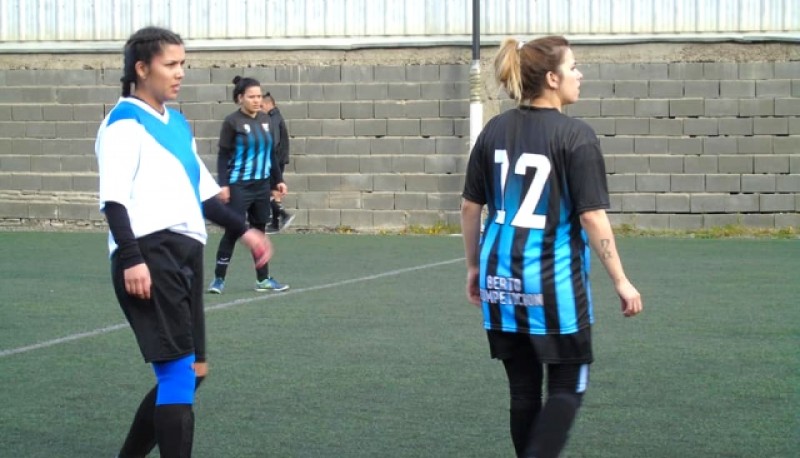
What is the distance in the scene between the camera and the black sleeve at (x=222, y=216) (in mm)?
5078

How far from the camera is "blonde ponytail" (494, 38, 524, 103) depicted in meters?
4.65

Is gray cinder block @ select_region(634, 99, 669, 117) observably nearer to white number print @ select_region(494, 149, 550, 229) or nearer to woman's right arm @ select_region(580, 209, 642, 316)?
woman's right arm @ select_region(580, 209, 642, 316)

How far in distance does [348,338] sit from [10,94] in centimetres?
1244

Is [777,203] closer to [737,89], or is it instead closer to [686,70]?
[737,89]

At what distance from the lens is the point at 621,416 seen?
252 inches

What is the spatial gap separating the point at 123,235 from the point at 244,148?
7.16m

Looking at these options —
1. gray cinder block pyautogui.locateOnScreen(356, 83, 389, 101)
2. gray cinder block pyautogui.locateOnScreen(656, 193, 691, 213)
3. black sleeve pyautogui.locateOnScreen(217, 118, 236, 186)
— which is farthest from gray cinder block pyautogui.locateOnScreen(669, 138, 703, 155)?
black sleeve pyautogui.locateOnScreen(217, 118, 236, 186)

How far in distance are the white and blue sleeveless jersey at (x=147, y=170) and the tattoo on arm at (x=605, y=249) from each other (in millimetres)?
1376

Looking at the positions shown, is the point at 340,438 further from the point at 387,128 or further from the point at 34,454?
the point at 387,128

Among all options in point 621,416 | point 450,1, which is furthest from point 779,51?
point 621,416

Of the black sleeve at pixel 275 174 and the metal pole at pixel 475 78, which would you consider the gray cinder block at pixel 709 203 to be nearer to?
the metal pole at pixel 475 78

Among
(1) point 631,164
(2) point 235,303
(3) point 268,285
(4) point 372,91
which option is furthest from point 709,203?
(2) point 235,303

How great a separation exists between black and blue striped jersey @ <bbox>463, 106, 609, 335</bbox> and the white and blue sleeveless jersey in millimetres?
1055

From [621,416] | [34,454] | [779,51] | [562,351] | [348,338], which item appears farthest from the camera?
[779,51]
